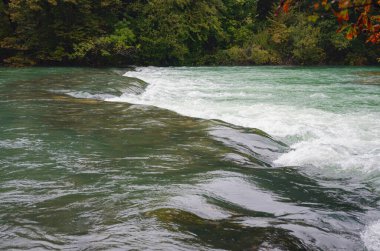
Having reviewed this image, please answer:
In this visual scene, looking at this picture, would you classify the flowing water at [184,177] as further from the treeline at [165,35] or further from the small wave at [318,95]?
the treeline at [165,35]

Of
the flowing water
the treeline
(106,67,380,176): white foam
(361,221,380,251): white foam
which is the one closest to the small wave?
(106,67,380,176): white foam

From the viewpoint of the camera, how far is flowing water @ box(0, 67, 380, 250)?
3559mm

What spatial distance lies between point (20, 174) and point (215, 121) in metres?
4.17

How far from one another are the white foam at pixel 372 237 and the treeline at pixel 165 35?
70.6ft

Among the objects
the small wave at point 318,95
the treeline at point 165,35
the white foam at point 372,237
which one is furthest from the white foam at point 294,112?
the treeline at point 165,35

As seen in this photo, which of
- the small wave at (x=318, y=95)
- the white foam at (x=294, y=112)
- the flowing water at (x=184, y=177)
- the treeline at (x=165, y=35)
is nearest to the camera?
the flowing water at (x=184, y=177)

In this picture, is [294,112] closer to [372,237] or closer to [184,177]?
[184,177]

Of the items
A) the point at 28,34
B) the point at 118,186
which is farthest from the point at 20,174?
the point at 28,34

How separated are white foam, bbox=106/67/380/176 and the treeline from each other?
9.49m

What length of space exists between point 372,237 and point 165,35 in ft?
81.8

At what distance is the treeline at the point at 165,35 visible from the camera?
80.9 feet

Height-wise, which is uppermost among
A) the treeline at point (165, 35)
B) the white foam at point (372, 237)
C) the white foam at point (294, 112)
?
the treeline at point (165, 35)

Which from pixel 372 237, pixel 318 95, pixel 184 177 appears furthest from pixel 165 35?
pixel 372 237

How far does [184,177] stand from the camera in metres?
5.12
